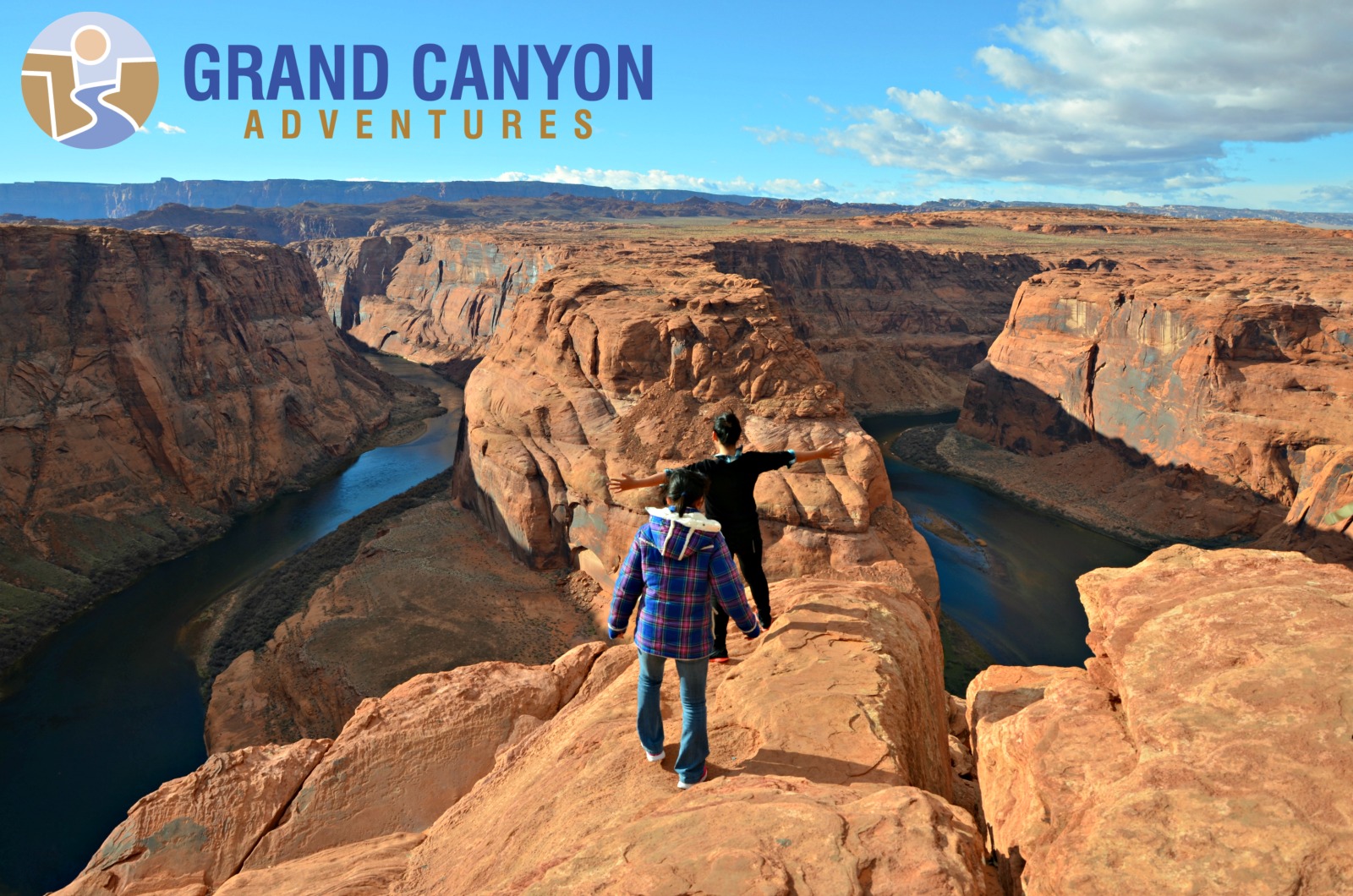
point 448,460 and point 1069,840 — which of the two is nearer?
point 1069,840

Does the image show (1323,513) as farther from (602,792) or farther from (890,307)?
(890,307)

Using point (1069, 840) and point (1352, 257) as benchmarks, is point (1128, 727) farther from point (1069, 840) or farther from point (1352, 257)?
point (1352, 257)

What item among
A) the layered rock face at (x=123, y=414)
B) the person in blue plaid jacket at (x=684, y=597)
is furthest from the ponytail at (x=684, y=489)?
the layered rock face at (x=123, y=414)

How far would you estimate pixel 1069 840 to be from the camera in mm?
5582

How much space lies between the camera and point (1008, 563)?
38.8 meters

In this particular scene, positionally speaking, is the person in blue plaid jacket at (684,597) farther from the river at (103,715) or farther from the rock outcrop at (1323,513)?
the rock outcrop at (1323,513)

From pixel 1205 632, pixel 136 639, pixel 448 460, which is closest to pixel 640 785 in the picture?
pixel 1205 632

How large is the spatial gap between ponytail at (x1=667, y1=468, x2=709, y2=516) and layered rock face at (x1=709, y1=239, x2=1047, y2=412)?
6372 cm

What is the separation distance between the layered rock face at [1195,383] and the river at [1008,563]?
17.2ft

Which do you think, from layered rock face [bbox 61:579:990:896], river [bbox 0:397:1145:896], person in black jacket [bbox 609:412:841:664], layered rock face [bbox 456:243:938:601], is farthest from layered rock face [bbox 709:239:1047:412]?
person in black jacket [bbox 609:412:841:664]

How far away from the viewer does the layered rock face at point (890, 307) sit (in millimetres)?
73250

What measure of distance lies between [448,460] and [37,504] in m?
23.5

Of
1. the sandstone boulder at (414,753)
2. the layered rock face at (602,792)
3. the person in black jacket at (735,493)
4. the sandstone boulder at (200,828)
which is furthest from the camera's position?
the sandstone boulder at (414,753)

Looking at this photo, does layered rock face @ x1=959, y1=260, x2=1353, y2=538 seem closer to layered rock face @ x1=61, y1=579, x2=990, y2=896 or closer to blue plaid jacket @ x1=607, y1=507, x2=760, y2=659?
layered rock face @ x1=61, y1=579, x2=990, y2=896
